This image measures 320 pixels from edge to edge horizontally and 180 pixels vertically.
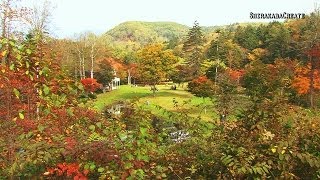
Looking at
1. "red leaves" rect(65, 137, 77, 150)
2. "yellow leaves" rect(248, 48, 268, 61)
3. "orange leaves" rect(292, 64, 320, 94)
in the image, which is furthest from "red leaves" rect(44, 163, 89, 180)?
"yellow leaves" rect(248, 48, 268, 61)

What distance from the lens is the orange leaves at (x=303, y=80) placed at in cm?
3078

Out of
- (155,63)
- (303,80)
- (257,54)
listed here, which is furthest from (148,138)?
(257,54)

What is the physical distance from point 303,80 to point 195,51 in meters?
27.1

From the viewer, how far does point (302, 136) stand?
375 cm

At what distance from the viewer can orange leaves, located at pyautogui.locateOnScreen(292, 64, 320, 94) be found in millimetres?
30781

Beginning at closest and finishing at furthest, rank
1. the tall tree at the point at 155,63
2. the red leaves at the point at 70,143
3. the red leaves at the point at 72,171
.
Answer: the red leaves at the point at 72,171 < the red leaves at the point at 70,143 < the tall tree at the point at 155,63

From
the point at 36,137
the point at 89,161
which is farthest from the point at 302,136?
the point at 36,137

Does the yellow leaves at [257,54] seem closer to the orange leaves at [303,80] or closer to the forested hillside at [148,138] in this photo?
the orange leaves at [303,80]

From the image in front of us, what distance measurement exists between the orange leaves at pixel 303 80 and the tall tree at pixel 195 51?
77.6 feet

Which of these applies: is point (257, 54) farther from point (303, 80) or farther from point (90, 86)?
point (90, 86)

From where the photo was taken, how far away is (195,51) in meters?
56.8

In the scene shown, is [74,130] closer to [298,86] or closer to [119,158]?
[119,158]

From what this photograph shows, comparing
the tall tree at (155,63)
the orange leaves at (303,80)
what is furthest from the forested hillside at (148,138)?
the tall tree at (155,63)

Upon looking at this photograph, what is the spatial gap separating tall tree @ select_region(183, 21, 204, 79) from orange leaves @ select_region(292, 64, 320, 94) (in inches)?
931
